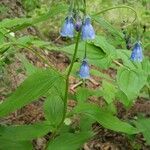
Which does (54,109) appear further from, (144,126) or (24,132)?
(144,126)

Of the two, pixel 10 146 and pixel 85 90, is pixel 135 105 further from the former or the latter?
pixel 10 146

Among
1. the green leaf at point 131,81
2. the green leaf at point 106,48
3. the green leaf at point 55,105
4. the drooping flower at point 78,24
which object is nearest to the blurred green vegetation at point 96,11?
the green leaf at point 55,105

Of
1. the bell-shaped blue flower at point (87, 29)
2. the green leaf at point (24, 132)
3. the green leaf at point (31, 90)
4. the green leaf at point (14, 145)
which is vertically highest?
the bell-shaped blue flower at point (87, 29)

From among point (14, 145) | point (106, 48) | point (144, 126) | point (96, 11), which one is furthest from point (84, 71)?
point (96, 11)

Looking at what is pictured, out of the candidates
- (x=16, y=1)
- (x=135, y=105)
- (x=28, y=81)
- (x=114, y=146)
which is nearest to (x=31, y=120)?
(x=114, y=146)

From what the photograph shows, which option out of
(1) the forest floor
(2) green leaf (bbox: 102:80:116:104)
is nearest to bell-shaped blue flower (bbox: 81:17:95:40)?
(2) green leaf (bbox: 102:80:116:104)

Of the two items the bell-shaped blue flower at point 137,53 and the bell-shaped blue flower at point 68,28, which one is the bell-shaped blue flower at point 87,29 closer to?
the bell-shaped blue flower at point 68,28

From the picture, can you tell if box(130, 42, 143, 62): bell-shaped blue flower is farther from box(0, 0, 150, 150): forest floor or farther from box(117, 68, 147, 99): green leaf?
box(0, 0, 150, 150): forest floor
